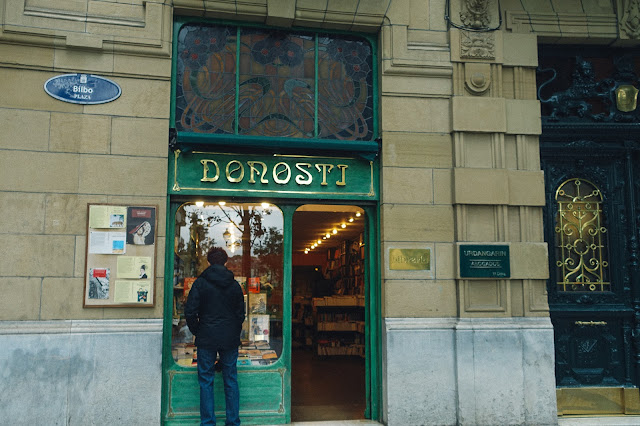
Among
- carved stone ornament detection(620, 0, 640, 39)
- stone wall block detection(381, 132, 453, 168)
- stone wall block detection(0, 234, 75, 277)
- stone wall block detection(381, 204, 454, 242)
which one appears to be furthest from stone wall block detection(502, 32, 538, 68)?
stone wall block detection(0, 234, 75, 277)

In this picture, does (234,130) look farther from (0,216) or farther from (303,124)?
(0,216)

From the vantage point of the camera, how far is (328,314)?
13672 millimetres

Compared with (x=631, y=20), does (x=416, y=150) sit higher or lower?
lower

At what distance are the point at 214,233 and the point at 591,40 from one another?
6.22 meters

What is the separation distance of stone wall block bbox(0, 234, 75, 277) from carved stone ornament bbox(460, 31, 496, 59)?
584cm

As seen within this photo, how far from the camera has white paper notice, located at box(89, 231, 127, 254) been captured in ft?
24.3

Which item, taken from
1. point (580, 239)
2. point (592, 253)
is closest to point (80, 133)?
point (580, 239)

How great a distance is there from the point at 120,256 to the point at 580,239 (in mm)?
6392

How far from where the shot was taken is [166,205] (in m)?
7.77

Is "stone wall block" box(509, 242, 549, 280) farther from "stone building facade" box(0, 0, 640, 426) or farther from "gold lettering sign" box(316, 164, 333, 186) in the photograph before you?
"gold lettering sign" box(316, 164, 333, 186)

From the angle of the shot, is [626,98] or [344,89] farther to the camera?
[626,98]

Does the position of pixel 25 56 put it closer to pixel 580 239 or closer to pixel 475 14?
pixel 475 14

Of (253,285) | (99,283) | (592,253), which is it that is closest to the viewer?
(99,283)

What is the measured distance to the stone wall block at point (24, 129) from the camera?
289 inches
